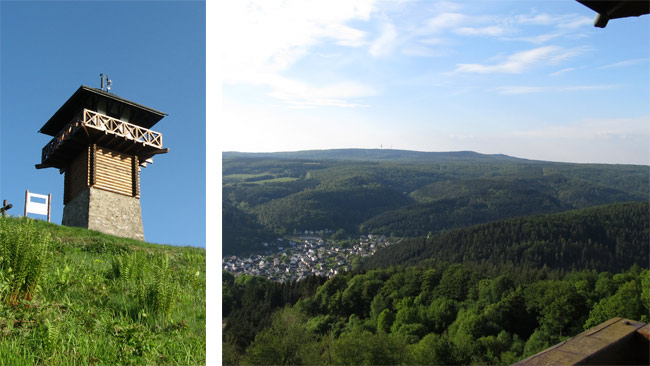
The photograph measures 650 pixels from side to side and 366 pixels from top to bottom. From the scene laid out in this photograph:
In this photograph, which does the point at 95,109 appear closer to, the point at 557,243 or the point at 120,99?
the point at 120,99

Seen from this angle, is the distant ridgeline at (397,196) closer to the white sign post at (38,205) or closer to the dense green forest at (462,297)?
the dense green forest at (462,297)

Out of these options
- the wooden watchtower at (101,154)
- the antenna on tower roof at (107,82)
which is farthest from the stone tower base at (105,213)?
the antenna on tower roof at (107,82)

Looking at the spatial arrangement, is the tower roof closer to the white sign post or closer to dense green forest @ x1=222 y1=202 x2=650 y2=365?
the white sign post

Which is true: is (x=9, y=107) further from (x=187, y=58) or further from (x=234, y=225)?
(x=234, y=225)

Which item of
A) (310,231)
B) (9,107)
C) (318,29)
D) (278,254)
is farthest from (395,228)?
(9,107)

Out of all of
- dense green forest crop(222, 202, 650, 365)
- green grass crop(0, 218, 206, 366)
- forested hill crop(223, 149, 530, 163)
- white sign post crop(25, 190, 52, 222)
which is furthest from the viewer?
forested hill crop(223, 149, 530, 163)

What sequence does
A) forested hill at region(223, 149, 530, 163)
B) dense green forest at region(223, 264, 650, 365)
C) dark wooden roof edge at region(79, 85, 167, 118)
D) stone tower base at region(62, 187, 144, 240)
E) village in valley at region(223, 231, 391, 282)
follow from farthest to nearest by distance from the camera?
forested hill at region(223, 149, 530, 163) < village in valley at region(223, 231, 391, 282) < dense green forest at region(223, 264, 650, 365) < dark wooden roof edge at region(79, 85, 167, 118) < stone tower base at region(62, 187, 144, 240)

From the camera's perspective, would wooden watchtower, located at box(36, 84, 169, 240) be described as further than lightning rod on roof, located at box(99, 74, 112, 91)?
No

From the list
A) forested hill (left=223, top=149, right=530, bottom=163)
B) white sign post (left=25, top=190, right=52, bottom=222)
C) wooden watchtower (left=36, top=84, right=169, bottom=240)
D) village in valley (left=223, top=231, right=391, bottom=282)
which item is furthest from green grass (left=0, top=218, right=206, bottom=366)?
forested hill (left=223, top=149, right=530, bottom=163)
